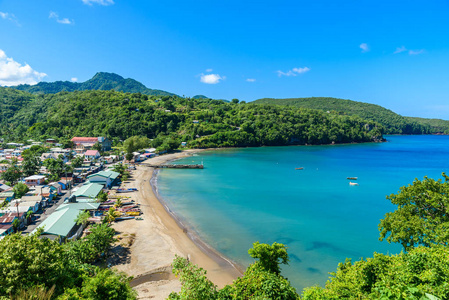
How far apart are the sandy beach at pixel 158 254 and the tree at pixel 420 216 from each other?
1294cm

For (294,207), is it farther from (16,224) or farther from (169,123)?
(169,123)

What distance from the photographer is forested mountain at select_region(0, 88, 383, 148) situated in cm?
11275

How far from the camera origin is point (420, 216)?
17.8 meters

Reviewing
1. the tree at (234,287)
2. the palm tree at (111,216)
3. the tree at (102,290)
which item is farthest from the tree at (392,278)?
the palm tree at (111,216)

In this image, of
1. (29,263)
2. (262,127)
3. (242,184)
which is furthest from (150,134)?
(29,263)

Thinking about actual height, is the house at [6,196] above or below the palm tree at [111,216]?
above

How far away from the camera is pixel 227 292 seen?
11633 millimetres

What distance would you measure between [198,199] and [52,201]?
2148 cm

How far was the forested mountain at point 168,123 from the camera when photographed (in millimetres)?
112750

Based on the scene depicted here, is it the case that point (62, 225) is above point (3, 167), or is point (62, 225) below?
below

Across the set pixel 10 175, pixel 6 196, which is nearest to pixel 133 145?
pixel 10 175

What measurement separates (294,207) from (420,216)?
21.8 meters

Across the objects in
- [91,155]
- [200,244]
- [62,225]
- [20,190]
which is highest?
[91,155]

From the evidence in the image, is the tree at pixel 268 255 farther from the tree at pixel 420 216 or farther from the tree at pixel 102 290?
the tree at pixel 420 216
